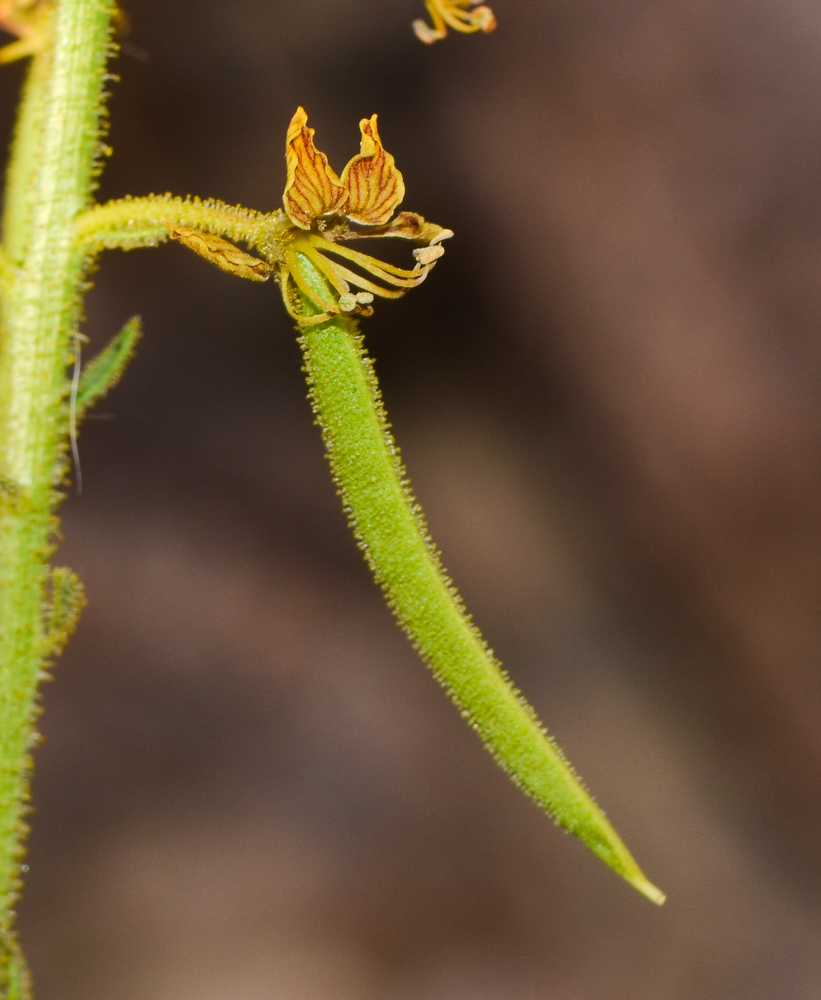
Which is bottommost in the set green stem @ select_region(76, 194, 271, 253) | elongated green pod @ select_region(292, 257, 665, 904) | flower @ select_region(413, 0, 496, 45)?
elongated green pod @ select_region(292, 257, 665, 904)

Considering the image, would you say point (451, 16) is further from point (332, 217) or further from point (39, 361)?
point (39, 361)

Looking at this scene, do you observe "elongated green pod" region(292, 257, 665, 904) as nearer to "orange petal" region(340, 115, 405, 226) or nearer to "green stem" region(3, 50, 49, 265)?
"orange petal" region(340, 115, 405, 226)

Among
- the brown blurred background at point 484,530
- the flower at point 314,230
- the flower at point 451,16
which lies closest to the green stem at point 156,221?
the flower at point 314,230

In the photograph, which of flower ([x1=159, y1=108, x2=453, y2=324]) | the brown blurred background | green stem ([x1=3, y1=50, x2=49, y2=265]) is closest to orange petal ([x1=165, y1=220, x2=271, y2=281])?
flower ([x1=159, y1=108, x2=453, y2=324])

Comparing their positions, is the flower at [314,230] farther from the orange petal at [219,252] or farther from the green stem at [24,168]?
the green stem at [24,168]

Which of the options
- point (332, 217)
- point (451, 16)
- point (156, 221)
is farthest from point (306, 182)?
point (451, 16)
